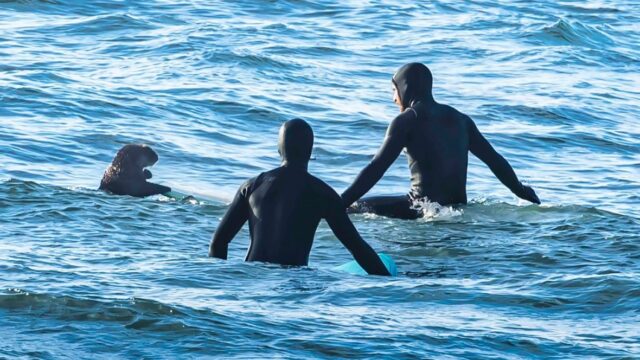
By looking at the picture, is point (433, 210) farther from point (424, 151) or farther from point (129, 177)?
point (129, 177)

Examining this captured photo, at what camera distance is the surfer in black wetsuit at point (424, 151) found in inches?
544

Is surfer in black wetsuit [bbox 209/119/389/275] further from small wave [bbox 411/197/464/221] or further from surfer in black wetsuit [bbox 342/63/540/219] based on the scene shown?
small wave [bbox 411/197/464/221]

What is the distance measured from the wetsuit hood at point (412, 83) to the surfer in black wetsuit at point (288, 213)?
3.26 m

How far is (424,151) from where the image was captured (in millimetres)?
14102

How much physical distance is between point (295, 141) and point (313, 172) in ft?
25.7

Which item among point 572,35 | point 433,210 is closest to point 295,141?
point 433,210

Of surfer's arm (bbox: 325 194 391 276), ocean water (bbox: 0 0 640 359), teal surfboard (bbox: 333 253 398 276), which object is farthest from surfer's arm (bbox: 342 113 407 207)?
surfer's arm (bbox: 325 194 391 276)

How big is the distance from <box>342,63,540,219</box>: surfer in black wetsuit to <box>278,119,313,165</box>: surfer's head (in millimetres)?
2879

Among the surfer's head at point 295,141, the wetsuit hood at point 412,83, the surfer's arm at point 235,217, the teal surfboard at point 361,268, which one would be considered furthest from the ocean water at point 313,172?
the wetsuit hood at point 412,83

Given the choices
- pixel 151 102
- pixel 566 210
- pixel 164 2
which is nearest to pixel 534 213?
pixel 566 210

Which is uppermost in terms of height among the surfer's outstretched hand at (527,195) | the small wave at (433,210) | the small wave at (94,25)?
the small wave at (94,25)

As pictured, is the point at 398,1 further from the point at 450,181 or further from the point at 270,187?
the point at 270,187

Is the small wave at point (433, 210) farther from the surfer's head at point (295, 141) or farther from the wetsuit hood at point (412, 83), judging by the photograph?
the surfer's head at point (295, 141)

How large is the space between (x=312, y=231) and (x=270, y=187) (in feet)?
1.53
